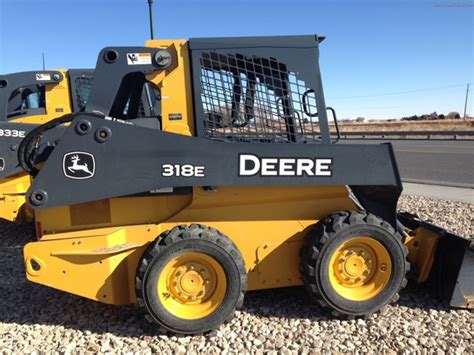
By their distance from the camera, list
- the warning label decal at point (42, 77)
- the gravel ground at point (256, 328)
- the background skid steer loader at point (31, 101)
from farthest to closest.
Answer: the warning label decal at point (42, 77) → the background skid steer loader at point (31, 101) → the gravel ground at point (256, 328)

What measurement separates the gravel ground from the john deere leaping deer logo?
137 cm

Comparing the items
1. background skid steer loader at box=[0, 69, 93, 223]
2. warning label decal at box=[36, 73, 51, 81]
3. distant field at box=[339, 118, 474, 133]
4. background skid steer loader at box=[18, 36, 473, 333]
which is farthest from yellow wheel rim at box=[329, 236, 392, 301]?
distant field at box=[339, 118, 474, 133]

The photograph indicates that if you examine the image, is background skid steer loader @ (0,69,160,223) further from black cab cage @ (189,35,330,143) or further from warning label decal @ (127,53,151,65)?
black cab cage @ (189,35,330,143)

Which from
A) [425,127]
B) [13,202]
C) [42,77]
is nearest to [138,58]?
[13,202]

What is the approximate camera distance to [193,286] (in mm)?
3615

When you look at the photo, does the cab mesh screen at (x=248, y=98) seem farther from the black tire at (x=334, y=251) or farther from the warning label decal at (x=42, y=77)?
the warning label decal at (x=42, y=77)

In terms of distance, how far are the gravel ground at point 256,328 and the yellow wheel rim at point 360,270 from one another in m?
0.25

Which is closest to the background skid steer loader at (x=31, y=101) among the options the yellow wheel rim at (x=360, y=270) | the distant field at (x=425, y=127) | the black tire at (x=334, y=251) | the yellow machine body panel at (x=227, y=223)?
the yellow machine body panel at (x=227, y=223)

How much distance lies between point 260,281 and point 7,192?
4516 millimetres

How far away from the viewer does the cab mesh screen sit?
359 cm

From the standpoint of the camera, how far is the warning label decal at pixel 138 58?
355 cm

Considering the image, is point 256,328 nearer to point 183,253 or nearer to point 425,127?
point 183,253

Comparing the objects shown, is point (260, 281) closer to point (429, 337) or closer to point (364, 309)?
point (364, 309)

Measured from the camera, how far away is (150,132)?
131 inches
